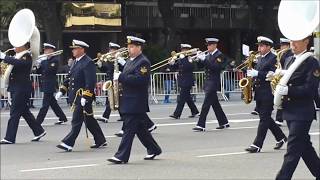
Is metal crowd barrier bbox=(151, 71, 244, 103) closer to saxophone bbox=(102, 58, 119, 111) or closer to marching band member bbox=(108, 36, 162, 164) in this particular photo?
saxophone bbox=(102, 58, 119, 111)

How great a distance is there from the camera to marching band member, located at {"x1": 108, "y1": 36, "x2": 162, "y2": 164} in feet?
30.8

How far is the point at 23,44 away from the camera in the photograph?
1198cm

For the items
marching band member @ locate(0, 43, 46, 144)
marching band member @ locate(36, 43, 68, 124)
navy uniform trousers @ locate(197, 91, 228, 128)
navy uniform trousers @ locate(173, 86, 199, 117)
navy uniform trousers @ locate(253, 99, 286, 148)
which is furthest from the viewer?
navy uniform trousers @ locate(173, 86, 199, 117)

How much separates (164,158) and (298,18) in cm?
367

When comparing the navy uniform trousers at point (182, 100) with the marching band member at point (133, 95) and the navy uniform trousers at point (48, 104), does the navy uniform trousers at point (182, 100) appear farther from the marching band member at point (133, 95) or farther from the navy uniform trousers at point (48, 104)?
the marching band member at point (133, 95)

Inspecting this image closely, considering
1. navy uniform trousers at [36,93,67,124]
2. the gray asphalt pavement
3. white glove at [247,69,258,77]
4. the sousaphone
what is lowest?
the gray asphalt pavement

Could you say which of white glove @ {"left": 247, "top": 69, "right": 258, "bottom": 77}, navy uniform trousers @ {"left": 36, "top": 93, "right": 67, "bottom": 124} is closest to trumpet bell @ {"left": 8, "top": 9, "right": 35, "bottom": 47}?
navy uniform trousers @ {"left": 36, "top": 93, "right": 67, "bottom": 124}

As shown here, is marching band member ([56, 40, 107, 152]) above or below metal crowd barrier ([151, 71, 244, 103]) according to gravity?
above

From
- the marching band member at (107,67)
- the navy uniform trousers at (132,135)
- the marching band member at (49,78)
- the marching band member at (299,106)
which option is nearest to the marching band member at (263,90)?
the navy uniform trousers at (132,135)

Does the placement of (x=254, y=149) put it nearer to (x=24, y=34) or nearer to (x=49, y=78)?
(x=24, y=34)

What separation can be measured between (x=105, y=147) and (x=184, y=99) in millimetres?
5481

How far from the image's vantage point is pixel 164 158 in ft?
33.1

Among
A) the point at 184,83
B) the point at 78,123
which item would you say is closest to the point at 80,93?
the point at 78,123

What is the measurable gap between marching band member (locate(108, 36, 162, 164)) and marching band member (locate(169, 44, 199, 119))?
23.2 feet
